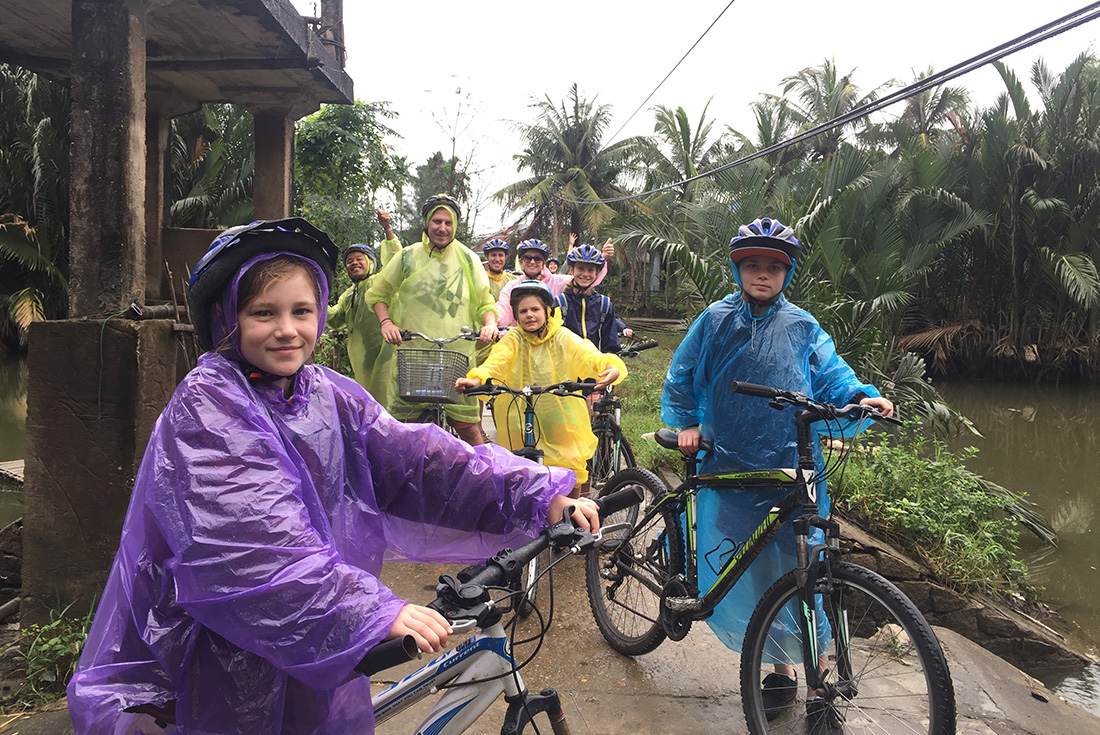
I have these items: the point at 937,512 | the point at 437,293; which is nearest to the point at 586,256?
the point at 437,293

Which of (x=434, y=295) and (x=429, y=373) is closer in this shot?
(x=429, y=373)

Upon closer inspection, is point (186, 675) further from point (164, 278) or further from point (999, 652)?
point (999, 652)

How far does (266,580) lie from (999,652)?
5613 millimetres

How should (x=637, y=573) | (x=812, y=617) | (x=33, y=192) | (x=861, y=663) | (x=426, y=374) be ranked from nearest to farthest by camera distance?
1. (x=812, y=617)
2. (x=861, y=663)
3. (x=637, y=573)
4. (x=426, y=374)
5. (x=33, y=192)

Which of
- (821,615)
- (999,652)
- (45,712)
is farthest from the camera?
(999,652)

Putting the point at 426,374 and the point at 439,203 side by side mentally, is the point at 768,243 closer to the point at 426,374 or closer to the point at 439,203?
the point at 426,374

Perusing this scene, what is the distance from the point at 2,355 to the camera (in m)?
17.1

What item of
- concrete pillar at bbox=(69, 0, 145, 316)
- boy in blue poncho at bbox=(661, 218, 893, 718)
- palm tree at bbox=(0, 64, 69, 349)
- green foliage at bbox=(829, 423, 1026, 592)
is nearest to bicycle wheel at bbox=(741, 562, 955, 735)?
boy in blue poncho at bbox=(661, 218, 893, 718)

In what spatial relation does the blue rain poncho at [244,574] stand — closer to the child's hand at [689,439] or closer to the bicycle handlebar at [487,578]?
the bicycle handlebar at [487,578]

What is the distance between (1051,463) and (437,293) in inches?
391

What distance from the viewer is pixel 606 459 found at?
5980 mm

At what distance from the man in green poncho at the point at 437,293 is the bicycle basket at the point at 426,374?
451 millimetres

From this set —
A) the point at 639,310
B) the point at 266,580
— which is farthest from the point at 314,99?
the point at 639,310

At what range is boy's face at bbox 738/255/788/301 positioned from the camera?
3.18 m
